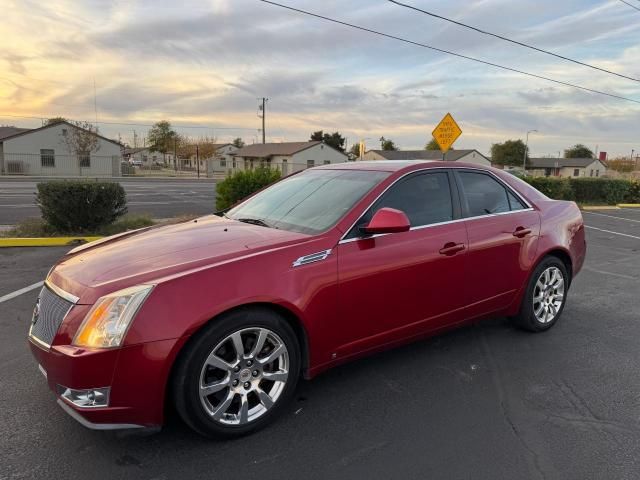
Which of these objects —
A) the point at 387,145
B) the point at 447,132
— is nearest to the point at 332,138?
the point at 387,145

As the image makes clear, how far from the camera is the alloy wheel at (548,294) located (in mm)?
4566

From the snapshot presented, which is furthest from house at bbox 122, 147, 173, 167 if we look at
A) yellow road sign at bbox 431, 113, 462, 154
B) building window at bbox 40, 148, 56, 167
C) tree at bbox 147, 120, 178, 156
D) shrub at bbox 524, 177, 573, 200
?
yellow road sign at bbox 431, 113, 462, 154

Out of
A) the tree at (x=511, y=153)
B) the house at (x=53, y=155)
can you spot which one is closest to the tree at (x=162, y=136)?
the house at (x=53, y=155)

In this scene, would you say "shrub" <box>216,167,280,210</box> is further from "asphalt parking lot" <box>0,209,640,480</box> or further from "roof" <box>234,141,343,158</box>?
"roof" <box>234,141,343,158</box>

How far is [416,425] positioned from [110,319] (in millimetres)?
1941

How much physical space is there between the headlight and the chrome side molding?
0.88m

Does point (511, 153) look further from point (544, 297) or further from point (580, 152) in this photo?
point (544, 297)

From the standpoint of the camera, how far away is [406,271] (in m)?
3.44

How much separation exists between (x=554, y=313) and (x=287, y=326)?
3.11 metres

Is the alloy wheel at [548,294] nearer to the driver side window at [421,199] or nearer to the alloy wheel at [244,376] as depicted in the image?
the driver side window at [421,199]

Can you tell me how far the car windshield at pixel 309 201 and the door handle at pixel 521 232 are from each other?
4.55ft

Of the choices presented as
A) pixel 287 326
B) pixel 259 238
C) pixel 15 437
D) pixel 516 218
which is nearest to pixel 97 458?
pixel 15 437

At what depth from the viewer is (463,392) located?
11.4ft

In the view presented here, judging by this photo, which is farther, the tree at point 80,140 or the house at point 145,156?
the house at point 145,156
